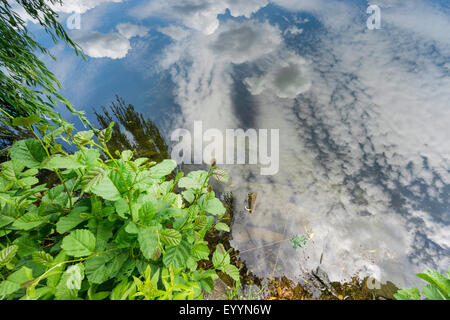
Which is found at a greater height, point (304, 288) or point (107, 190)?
point (107, 190)

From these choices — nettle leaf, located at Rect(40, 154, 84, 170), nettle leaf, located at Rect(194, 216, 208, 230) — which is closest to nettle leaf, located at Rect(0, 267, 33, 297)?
nettle leaf, located at Rect(40, 154, 84, 170)

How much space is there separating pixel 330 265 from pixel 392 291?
0.70 meters

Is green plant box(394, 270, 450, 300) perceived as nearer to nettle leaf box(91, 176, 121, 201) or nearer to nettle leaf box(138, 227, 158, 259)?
nettle leaf box(138, 227, 158, 259)

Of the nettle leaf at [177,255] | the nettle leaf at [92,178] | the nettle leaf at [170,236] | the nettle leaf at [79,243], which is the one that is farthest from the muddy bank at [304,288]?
the nettle leaf at [92,178]

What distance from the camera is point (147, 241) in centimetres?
78

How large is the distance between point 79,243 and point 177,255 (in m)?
0.42

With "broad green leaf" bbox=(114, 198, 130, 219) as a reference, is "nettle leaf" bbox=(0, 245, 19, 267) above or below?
below

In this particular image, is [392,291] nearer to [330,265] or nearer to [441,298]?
[330,265]

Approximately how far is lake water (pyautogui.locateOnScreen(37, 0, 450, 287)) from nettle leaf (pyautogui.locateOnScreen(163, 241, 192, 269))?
1994mm

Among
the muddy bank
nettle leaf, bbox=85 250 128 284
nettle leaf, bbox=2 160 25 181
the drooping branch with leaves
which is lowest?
the muddy bank

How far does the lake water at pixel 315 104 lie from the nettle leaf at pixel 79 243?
7.62ft

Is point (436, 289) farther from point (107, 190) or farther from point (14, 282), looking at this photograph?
point (14, 282)

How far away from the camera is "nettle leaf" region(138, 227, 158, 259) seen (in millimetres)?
759

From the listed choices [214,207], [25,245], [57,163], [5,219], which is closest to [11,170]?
[5,219]
